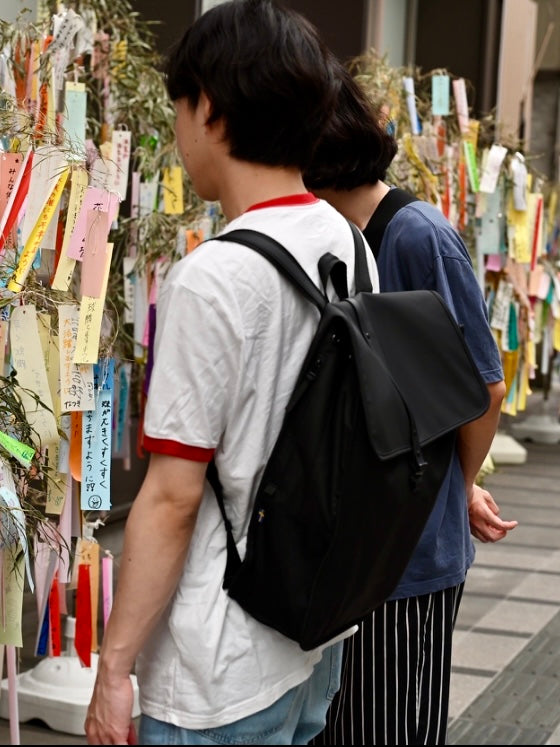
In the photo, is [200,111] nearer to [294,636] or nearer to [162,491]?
[162,491]

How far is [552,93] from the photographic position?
1644 centimetres

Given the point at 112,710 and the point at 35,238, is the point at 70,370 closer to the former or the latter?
the point at 35,238

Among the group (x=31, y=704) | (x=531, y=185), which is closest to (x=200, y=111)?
(x=31, y=704)

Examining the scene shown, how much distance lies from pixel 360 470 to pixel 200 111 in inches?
21.2

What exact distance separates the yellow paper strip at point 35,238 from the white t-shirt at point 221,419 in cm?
95

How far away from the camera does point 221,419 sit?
164 centimetres

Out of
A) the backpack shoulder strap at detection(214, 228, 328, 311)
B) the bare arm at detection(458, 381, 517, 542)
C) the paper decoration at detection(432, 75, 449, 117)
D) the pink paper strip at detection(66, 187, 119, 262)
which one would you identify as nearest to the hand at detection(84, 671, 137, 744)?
the backpack shoulder strap at detection(214, 228, 328, 311)

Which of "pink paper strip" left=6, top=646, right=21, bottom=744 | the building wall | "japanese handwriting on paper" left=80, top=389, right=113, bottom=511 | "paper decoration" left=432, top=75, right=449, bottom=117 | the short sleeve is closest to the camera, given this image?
the short sleeve

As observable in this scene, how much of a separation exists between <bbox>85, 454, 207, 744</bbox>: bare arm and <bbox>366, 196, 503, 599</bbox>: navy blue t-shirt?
2.33ft

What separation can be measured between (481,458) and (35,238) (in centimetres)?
100

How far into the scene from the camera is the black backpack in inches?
63.9

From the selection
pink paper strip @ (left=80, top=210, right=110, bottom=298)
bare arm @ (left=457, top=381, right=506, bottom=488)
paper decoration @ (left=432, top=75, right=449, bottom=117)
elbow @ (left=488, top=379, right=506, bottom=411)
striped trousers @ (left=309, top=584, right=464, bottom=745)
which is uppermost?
paper decoration @ (left=432, top=75, right=449, bottom=117)

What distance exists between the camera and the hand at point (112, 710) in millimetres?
1647

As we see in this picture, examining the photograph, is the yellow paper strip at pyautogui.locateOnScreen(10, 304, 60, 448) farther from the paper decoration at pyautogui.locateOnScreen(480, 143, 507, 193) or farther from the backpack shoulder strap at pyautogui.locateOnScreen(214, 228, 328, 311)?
the paper decoration at pyautogui.locateOnScreen(480, 143, 507, 193)
